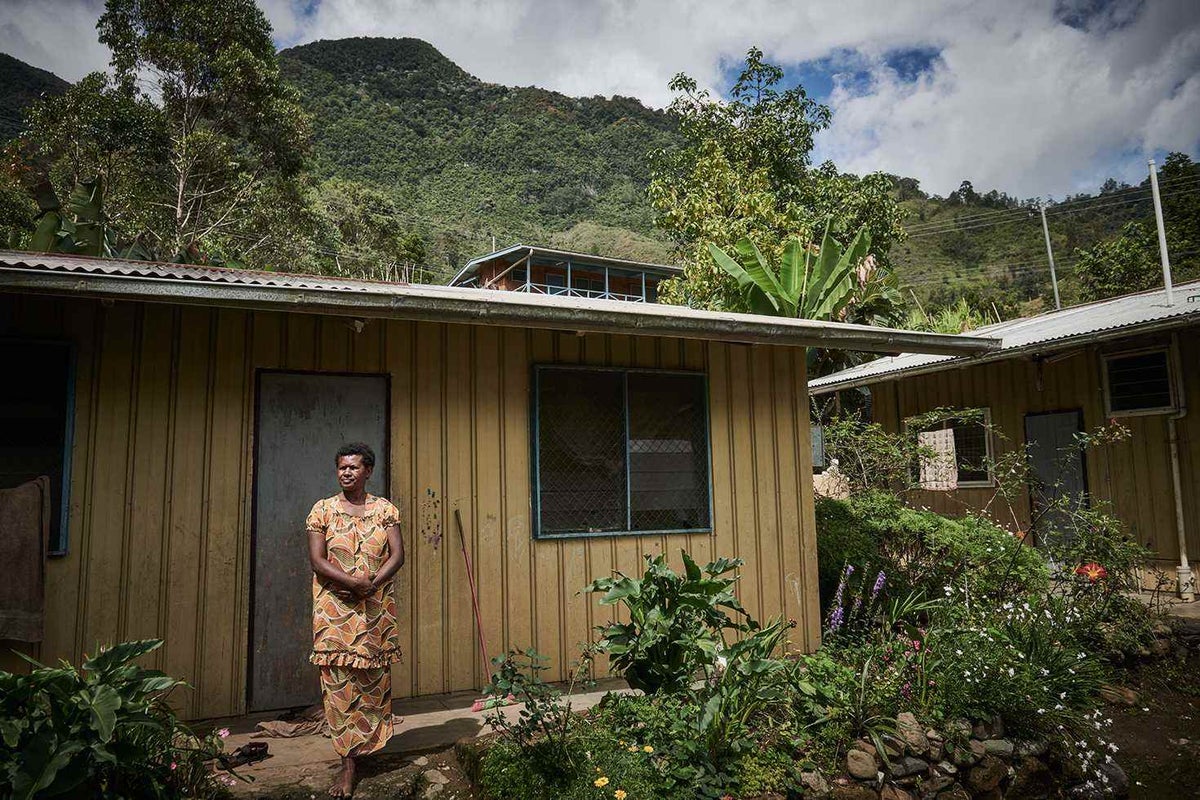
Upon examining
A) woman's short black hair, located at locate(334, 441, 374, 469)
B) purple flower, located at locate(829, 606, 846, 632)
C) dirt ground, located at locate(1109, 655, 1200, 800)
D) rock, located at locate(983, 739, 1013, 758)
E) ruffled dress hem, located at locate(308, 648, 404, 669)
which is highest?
woman's short black hair, located at locate(334, 441, 374, 469)

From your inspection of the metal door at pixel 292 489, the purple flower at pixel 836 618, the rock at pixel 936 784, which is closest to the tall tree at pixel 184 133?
the metal door at pixel 292 489

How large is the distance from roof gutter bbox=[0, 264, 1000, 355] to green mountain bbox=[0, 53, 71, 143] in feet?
102

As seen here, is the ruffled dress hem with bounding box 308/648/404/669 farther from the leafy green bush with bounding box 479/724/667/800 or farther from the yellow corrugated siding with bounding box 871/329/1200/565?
the yellow corrugated siding with bounding box 871/329/1200/565

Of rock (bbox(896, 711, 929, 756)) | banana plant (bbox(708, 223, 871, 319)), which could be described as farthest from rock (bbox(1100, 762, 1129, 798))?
banana plant (bbox(708, 223, 871, 319))

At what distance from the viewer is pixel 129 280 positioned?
3545 millimetres

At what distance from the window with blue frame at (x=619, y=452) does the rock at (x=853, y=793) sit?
7.20 ft

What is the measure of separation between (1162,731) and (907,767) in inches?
101

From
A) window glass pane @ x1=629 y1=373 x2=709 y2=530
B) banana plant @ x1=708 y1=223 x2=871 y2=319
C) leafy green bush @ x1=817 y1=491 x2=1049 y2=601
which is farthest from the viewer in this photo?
banana plant @ x1=708 y1=223 x2=871 y2=319

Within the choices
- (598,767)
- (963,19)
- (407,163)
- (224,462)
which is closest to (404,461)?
(224,462)

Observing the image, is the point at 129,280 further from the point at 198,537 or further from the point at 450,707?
the point at 450,707

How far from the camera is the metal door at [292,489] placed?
14.3 ft

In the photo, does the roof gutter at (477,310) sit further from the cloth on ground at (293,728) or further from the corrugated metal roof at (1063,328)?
the cloth on ground at (293,728)

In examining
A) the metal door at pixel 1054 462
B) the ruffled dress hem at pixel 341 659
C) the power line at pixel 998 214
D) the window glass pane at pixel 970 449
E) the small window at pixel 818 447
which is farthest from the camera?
the power line at pixel 998 214

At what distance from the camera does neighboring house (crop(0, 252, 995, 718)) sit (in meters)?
3.97
